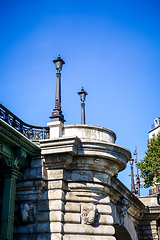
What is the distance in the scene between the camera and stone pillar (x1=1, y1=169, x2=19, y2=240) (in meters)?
11.6

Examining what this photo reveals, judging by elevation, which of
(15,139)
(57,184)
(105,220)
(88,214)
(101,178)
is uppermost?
(15,139)

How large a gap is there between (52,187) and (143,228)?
1503cm

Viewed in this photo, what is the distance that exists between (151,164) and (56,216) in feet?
80.2

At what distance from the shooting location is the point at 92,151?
44.2 ft

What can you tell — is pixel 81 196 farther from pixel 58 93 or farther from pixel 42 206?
pixel 58 93

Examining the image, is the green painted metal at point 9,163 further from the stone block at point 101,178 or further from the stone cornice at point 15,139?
the stone block at point 101,178

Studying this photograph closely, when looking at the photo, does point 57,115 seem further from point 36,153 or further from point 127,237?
point 127,237

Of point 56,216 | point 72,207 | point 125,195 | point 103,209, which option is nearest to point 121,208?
point 125,195

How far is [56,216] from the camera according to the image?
41.2 feet

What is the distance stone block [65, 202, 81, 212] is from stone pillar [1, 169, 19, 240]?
6.79 feet

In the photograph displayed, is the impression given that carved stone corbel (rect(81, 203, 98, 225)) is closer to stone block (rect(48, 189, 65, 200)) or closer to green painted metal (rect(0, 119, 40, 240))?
stone block (rect(48, 189, 65, 200))

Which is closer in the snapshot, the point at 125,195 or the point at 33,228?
the point at 33,228

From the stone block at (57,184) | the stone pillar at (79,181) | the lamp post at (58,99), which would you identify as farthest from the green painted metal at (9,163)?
Result: the lamp post at (58,99)

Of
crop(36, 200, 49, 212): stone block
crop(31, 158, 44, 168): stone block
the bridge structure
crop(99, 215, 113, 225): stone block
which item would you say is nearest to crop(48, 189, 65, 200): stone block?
the bridge structure
